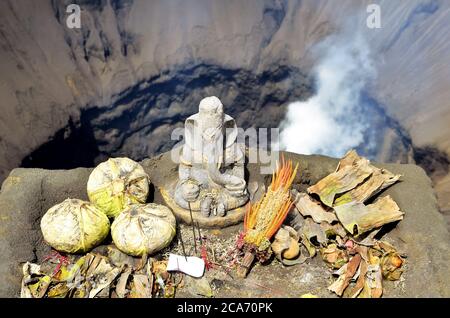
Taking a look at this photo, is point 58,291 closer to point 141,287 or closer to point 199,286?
point 141,287

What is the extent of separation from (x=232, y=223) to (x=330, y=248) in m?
1.37

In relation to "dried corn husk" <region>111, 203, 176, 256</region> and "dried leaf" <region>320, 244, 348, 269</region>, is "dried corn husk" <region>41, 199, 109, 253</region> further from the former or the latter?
"dried leaf" <region>320, 244, 348, 269</region>

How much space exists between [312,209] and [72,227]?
127 inches

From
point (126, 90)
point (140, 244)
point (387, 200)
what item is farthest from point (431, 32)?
point (140, 244)

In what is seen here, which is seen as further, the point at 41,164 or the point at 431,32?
the point at 431,32

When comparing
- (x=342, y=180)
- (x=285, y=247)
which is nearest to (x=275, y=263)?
(x=285, y=247)

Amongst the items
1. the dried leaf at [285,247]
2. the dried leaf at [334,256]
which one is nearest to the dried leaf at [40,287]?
the dried leaf at [285,247]

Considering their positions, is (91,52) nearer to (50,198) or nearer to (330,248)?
(50,198)

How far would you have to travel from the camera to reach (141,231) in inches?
217

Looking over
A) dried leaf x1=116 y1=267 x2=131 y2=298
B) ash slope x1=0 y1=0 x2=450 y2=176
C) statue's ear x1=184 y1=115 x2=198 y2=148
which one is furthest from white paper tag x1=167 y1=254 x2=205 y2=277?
ash slope x1=0 y1=0 x2=450 y2=176

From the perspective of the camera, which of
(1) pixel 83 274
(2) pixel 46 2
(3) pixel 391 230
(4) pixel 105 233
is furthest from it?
(2) pixel 46 2

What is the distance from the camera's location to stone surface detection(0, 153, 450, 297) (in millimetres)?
5434

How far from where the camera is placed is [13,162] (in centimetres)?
997

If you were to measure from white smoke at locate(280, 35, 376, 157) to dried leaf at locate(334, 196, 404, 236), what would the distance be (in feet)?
21.2
